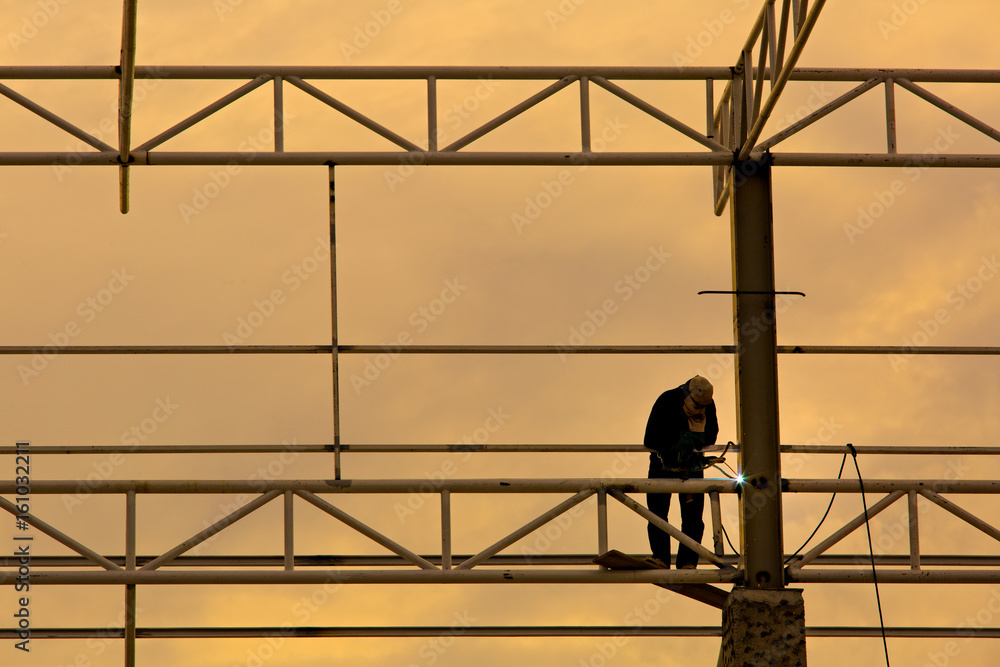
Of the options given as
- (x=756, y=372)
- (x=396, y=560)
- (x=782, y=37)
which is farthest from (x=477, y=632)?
(x=782, y=37)

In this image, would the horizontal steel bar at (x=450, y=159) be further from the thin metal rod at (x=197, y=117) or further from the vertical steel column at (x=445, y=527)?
the vertical steel column at (x=445, y=527)

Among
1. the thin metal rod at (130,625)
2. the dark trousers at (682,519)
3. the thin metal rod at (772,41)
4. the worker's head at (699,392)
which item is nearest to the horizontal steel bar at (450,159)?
the thin metal rod at (772,41)

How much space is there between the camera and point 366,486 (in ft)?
42.1

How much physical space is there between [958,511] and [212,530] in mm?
A: 5914

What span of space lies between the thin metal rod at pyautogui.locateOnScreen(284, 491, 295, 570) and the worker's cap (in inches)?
128

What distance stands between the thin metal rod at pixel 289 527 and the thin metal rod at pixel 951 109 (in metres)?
6.25

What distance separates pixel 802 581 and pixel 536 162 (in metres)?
4.10

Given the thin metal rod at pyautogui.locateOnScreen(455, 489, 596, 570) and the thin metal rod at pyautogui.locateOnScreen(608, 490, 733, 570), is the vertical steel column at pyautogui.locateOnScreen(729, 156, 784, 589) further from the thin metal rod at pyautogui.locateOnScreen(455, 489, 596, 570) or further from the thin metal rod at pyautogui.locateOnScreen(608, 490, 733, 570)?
the thin metal rod at pyautogui.locateOnScreen(455, 489, 596, 570)

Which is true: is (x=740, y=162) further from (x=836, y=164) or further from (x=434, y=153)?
(x=434, y=153)

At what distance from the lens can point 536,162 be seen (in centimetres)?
1377

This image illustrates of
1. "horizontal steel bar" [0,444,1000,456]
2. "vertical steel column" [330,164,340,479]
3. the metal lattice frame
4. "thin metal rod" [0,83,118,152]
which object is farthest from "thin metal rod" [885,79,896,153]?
"thin metal rod" [0,83,118,152]

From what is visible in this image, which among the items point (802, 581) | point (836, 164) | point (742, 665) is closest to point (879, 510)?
point (802, 581)

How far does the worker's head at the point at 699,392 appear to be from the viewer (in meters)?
12.6

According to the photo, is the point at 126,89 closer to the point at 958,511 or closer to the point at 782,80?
the point at 782,80
